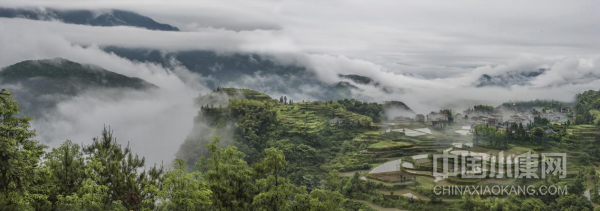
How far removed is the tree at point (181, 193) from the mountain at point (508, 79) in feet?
331

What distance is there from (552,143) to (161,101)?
9727 centimetres

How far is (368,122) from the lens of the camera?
4681cm

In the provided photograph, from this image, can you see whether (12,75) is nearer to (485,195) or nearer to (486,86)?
(485,195)

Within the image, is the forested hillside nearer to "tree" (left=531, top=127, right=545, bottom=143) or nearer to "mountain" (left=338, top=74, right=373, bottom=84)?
"tree" (left=531, top=127, right=545, bottom=143)

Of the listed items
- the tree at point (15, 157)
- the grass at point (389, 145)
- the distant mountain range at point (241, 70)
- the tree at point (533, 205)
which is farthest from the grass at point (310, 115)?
the distant mountain range at point (241, 70)

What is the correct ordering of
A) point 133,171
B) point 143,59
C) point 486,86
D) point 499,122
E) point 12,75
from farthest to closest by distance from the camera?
point 143,59
point 486,86
point 12,75
point 499,122
point 133,171

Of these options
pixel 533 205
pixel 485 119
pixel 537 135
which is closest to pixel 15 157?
pixel 533 205

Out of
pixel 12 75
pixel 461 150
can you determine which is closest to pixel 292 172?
pixel 461 150

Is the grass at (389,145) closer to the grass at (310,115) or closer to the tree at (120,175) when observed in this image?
the grass at (310,115)

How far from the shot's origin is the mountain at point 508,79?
95.2 m

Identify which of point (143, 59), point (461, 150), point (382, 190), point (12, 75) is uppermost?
point (143, 59)

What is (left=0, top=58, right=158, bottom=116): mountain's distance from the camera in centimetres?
6894

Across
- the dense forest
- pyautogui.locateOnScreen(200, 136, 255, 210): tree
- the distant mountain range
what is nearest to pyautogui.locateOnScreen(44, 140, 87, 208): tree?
the dense forest

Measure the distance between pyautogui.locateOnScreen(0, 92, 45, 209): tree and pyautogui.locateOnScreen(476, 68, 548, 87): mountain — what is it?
10269 centimetres
